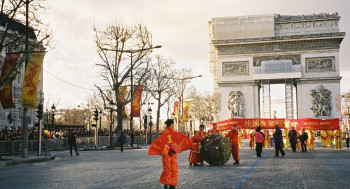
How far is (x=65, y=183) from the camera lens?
35.5ft

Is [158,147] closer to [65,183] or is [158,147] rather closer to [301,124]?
[65,183]

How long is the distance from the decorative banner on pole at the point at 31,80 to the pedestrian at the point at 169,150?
1355cm

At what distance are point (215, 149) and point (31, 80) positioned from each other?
34.2 feet

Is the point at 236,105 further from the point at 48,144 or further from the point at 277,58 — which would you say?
the point at 48,144

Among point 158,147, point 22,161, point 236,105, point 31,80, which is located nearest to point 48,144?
point 31,80

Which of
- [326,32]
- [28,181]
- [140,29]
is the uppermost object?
[326,32]

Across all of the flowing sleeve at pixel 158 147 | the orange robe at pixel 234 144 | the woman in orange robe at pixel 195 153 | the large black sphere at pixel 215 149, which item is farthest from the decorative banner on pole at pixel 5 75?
the flowing sleeve at pixel 158 147

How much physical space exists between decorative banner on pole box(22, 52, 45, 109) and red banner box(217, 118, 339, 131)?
13.9 metres

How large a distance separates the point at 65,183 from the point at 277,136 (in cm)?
1244

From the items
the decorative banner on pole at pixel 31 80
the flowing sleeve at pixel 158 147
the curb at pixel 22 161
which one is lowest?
the curb at pixel 22 161

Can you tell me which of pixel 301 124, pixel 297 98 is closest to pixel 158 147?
pixel 301 124

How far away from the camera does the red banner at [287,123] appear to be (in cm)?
3016

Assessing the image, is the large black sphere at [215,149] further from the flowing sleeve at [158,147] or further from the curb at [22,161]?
the curb at [22,161]

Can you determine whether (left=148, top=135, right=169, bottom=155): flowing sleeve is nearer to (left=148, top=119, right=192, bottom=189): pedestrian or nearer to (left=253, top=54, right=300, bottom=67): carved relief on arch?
(left=148, top=119, right=192, bottom=189): pedestrian
